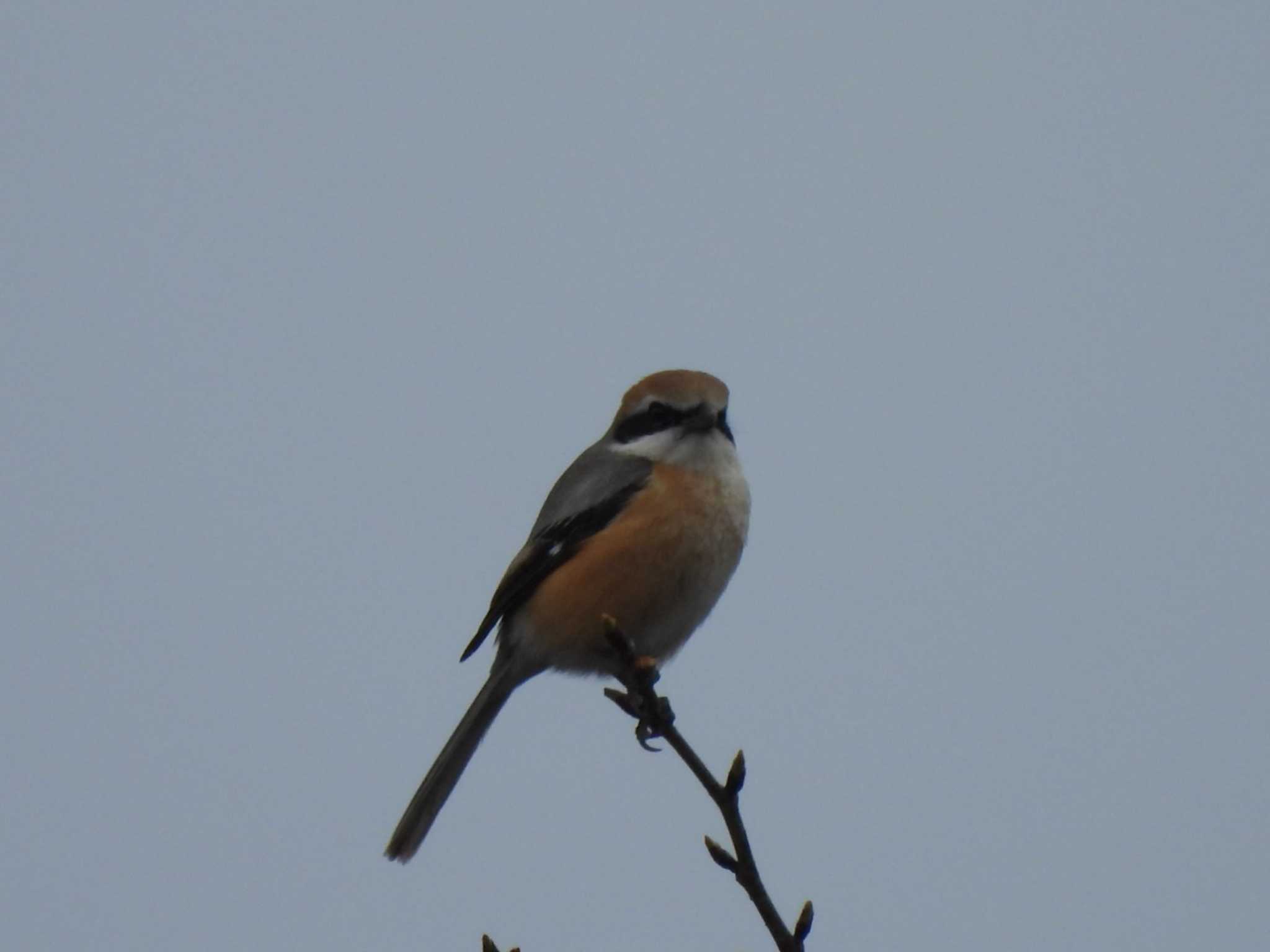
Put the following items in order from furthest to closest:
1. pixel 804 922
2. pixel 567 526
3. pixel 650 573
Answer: pixel 567 526 < pixel 650 573 < pixel 804 922

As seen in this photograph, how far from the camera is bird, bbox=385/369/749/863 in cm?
516

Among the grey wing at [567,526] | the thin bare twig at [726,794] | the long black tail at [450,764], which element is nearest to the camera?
the thin bare twig at [726,794]

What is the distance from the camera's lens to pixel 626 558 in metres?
5.17

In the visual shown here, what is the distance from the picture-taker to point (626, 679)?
3.53 meters

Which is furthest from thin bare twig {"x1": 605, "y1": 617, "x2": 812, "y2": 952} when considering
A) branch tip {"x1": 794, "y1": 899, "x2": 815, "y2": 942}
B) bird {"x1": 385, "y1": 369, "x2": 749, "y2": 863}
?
bird {"x1": 385, "y1": 369, "x2": 749, "y2": 863}

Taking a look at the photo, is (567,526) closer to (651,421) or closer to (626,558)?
(626,558)

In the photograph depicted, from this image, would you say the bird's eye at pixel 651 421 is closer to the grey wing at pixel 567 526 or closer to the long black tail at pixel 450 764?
the grey wing at pixel 567 526

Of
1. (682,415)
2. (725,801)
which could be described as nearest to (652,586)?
(682,415)

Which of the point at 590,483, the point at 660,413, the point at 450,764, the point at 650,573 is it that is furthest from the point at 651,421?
the point at 450,764

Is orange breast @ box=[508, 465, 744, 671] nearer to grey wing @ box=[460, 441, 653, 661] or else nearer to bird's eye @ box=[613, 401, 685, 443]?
grey wing @ box=[460, 441, 653, 661]

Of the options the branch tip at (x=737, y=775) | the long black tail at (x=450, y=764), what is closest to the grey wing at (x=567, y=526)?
the long black tail at (x=450, y=764)

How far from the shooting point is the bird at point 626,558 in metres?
5.16

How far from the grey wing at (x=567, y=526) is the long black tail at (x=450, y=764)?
0.27 m

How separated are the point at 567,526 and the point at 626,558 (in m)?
0.35
